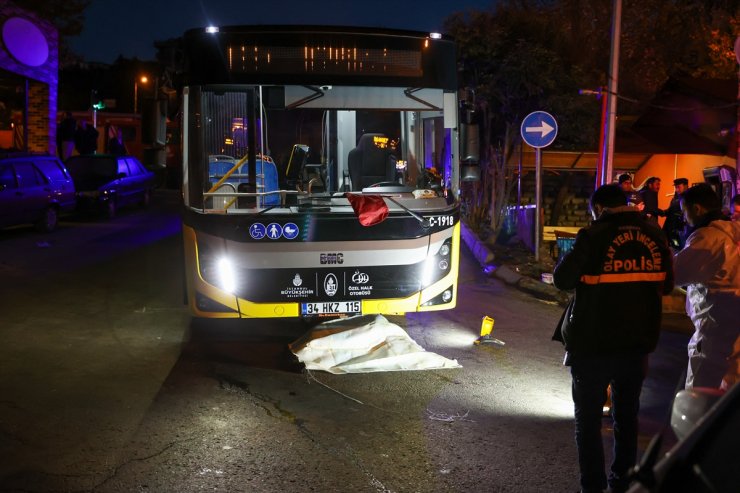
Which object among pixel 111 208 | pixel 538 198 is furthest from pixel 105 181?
pixel 538 198

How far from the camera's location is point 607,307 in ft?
13.3

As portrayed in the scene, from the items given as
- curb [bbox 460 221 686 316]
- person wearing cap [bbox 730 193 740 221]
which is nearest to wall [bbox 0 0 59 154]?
curb [bbox 460 221 686 316]

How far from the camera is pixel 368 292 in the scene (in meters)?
7.42

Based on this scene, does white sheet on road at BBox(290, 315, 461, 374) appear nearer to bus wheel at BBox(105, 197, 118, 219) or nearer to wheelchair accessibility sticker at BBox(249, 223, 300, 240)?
wheelchair accessibility sticker at BBox(249, 223, 300, 240)

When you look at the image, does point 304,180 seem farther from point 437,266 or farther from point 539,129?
point 539,129

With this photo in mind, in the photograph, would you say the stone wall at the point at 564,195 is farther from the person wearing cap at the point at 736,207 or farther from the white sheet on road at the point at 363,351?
the white sheet on road at the point at 363,351

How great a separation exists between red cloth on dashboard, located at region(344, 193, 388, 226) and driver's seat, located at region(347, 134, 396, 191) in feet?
1.63

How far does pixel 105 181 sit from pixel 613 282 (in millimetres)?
20265

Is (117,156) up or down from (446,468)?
up

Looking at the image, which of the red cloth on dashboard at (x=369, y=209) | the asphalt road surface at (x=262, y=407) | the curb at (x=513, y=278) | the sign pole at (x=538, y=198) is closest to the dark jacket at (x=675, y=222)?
the curb at (x=513, y=278)

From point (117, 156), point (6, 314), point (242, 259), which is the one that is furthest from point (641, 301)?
point (117, 156)

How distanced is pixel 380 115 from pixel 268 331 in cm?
293

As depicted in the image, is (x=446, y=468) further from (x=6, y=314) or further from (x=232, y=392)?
(x=6, y=314)

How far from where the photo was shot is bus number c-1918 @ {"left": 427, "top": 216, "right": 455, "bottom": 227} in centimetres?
748
